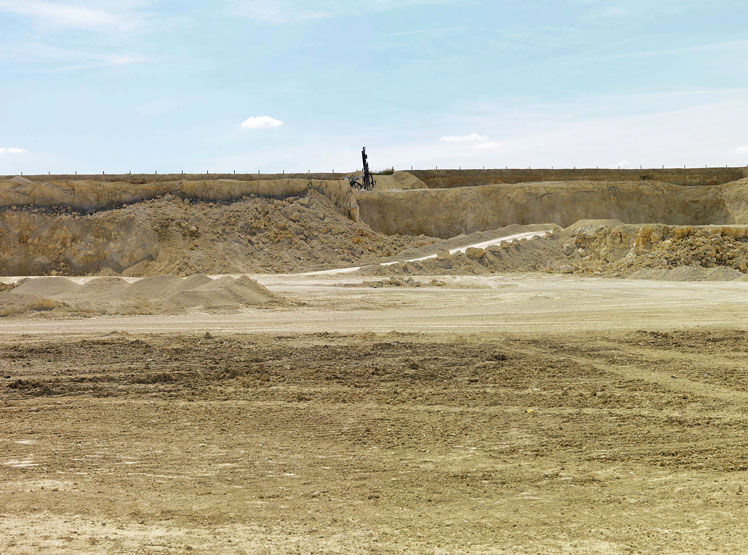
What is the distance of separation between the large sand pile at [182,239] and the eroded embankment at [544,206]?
507 centimetres

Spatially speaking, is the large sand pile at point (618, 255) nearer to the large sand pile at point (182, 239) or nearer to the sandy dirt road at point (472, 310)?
the sandy dirt road at point (472, 310)

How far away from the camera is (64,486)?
19.9 ft

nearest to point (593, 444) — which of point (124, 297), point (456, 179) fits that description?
point (124, 297)

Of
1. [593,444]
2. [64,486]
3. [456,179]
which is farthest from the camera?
[456,179]

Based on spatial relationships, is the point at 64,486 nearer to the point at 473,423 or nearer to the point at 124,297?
the point at 473,423

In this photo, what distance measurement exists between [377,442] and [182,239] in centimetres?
2536

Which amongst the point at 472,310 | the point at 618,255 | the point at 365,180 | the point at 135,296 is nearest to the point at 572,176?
the point at 365,180

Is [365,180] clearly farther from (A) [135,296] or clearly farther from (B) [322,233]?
(A) [135,296]

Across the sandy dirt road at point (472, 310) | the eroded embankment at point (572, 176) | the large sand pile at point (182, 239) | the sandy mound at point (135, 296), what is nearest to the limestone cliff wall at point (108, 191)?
the large sand pile at point (182, 239)

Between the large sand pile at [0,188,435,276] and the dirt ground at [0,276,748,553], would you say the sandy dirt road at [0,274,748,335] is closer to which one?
the dirt ground at [0,276,748,553]

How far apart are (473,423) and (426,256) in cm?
2226

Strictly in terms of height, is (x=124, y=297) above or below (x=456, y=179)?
below

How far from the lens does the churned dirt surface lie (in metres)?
5.11

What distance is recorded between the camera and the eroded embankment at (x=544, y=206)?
39312 mm
